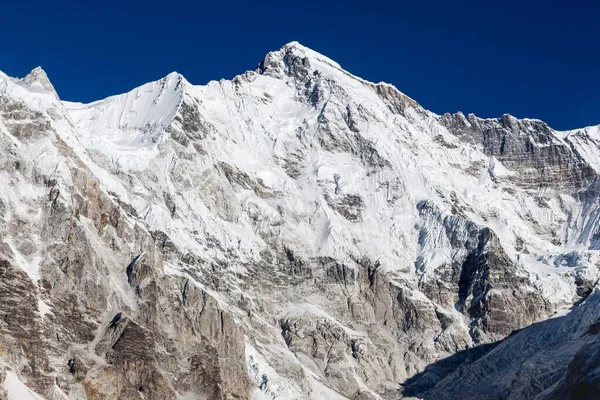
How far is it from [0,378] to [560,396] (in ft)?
330

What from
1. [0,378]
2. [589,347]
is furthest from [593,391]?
[0,378]

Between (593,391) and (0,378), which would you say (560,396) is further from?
(0,378)

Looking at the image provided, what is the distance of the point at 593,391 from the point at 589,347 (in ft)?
99.6

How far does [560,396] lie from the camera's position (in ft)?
653

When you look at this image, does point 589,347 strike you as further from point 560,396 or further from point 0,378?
point 0,378

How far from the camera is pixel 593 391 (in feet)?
554

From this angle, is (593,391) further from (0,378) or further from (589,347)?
(0,378)

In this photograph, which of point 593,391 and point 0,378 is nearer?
point 593,391

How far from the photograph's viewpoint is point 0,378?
19825cm

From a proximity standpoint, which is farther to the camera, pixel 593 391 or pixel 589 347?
pixel 589 347

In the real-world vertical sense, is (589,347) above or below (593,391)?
above

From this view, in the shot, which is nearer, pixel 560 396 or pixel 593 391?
pixel 593 391

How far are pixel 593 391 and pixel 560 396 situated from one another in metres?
30.9

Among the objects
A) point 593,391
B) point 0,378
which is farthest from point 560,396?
point 0,378
